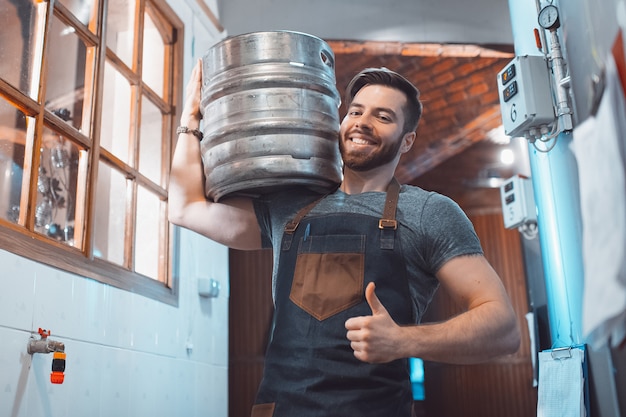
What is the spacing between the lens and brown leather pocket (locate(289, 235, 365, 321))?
1.46 meters

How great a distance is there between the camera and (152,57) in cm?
361

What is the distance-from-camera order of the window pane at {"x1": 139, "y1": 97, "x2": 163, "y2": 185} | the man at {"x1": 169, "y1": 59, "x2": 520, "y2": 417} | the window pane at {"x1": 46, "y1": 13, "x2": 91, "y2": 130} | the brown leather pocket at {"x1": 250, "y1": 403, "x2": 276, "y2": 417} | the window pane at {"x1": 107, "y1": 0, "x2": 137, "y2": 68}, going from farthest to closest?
the window pane at {"x1": 139, "y1": 97, "x2": 163, "y2": 185} → the window pane at {"x1": 107, "y1": 0, "x2": 137, "y2": 68} → the window pane at {"x1": 46, "y1": 13, "x2": 91, "y2": 130} → the brown leather pocket at {"x1": 250, "y1": 403, "x2": 276, "y2": 417} → the man at {"x1": 169, "y1": 59, "x2": 520, "y2": 417}

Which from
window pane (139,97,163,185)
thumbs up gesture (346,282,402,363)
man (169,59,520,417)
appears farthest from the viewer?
window pane (139,97,163,185)

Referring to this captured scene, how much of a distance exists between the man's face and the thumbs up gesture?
49cm

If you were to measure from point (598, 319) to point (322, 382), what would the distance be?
3.04 ft

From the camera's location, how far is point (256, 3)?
4.29m

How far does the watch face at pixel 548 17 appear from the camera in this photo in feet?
6.12

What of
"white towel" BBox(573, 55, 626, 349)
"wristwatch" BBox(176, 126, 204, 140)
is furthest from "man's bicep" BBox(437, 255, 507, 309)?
"white towel" BBox(573, 55, 626, 349)

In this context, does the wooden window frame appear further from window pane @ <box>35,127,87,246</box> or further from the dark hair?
the dark hair

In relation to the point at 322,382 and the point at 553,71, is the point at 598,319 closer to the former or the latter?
the point at 322,382

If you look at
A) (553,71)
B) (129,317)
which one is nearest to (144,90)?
(129,317)

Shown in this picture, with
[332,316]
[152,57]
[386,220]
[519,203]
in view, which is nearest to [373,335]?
[332,316]

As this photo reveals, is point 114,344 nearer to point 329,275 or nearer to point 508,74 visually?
point 329,275

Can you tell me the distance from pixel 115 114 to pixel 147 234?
59cm
